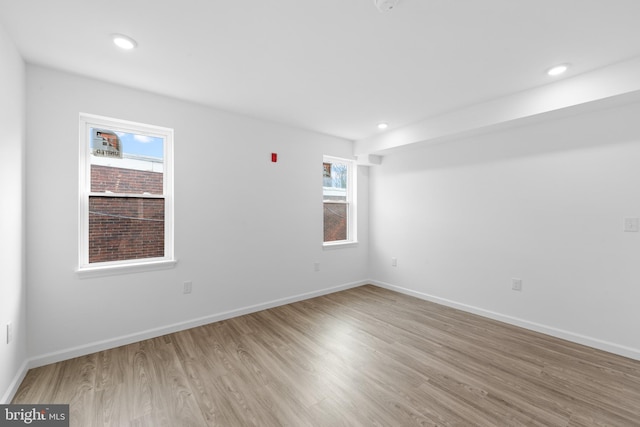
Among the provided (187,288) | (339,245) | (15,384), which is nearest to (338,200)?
(339,245)

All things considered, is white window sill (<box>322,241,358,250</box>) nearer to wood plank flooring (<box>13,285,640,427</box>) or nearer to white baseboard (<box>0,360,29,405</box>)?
wood plank flooring (<box>13,285,640,427</box>)

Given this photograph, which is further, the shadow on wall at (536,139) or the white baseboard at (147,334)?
the shadow on wall at (536,139)

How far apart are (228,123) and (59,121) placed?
5.01 feet

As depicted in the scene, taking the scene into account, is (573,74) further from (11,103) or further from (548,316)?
(11,103)

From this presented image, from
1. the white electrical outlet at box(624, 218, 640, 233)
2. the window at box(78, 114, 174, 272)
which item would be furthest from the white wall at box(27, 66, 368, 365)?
the white electrical outlet at box(624, 218, 640, 233)

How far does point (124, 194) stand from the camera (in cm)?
276

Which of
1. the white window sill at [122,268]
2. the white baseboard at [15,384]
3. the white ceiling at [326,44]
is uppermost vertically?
the white ceiling at [326,44]

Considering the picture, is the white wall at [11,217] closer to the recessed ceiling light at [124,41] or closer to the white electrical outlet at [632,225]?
the recessed ceiling light at [124,41]

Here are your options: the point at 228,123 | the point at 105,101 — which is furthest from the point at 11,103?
the point at 228,123

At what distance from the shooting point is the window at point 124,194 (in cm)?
259

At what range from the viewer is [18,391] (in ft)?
6.45

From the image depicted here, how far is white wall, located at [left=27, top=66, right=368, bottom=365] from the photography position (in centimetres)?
233

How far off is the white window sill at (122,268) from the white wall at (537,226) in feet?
11.1

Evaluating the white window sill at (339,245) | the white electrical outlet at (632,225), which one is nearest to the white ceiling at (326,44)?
the white electrical outlet at (632,225)
